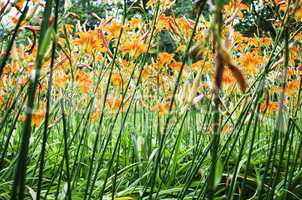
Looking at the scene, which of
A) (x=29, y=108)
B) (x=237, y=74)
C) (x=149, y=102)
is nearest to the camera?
(x=237, y=74)

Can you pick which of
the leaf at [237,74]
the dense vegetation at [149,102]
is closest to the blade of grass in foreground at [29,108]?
the dense vegetation at [149,102]

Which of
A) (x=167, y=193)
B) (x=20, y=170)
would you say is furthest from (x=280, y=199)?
(x=20, y=170)

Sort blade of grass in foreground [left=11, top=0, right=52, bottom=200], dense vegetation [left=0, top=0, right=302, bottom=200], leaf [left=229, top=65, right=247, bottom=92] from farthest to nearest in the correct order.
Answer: dense vegetation [left=0, top=0, right=302, bottom=200] → blade of grass in foreground [left=11, top=0, right=52, bottom=200] → leaf [left=229, top=65, right=247, bottom=92]

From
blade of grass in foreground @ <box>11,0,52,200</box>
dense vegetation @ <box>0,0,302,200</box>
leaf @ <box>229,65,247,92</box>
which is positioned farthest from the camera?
dense vegetation @ <box>0,0,302,200</box>

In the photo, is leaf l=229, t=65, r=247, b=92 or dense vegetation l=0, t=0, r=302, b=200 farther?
dense vegetation l=0, t=0, r=302, b=200

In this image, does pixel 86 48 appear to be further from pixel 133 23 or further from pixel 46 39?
pixel 46 39

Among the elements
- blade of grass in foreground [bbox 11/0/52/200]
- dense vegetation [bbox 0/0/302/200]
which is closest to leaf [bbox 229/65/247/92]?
dense vegetation [bbox 0/0/302/200]

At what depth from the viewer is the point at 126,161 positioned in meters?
2.50

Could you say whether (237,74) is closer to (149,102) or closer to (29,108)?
(29,108)

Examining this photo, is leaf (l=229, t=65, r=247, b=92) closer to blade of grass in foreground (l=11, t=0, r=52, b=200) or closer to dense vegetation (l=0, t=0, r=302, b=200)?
dense vegetation (l=0, t=0, r=302, b=200)

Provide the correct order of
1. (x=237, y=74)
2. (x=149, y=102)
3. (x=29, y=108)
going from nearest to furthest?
(x=237, y=74)
(x=29, y=108)
(x=149, y=102)

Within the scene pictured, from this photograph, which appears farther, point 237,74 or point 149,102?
point 149,102

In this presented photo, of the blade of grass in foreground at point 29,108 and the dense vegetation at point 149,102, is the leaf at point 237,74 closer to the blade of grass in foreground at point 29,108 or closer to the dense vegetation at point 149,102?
the dense vegetation at point 149,102

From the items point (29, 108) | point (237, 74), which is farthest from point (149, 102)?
point (237, 74)
